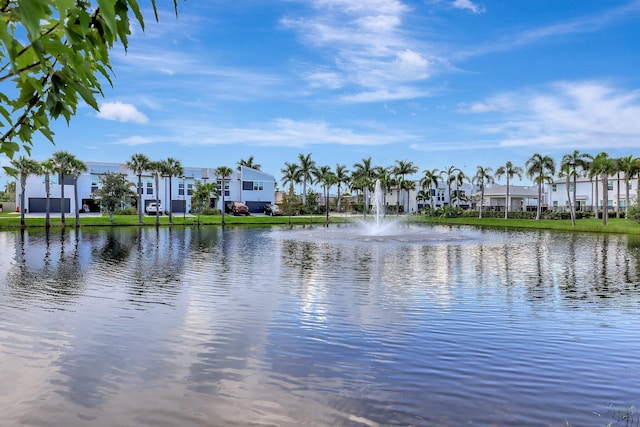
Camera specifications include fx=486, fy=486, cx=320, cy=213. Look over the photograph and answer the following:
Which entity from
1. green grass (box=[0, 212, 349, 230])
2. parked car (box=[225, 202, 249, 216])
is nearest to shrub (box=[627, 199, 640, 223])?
green grass (box=[0, 212, 349, 230])

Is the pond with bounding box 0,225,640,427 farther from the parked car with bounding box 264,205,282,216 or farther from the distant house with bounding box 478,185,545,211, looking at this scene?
the distant house with bounding box 478,185,545,211

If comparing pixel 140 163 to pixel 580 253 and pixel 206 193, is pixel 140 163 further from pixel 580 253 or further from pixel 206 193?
pixel 580 253

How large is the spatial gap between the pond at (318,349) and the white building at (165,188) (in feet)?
218

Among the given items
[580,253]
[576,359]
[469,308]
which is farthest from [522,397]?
[580,253]

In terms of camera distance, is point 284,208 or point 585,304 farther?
point 284,208

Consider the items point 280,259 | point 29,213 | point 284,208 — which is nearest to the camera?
point 280,259

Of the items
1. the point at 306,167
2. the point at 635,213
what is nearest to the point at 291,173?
the point at 306,167

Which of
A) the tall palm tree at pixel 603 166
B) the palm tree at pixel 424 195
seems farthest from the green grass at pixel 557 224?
the palm tree at pixel 424 195

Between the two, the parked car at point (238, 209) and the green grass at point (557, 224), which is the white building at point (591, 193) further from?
the parked car at point (238, 209)

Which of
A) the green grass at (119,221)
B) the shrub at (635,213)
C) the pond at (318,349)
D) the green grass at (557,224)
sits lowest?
the pond at (318,349)

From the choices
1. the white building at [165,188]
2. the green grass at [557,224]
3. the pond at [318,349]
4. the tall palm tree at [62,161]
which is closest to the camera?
the pond at [318,349]

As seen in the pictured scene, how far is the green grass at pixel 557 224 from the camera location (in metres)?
61.8

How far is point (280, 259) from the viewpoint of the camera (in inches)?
1198

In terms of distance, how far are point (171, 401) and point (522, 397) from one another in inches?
236
